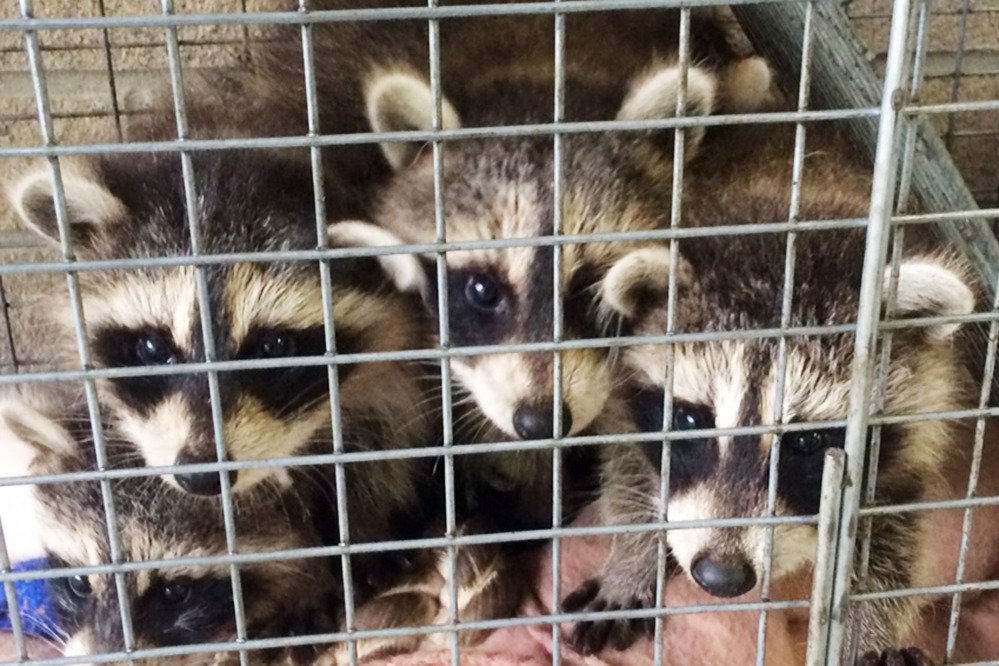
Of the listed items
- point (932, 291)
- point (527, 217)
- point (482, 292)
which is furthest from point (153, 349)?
point (932, 291)

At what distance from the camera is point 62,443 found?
2059 mm

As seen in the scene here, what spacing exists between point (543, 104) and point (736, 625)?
1.07m

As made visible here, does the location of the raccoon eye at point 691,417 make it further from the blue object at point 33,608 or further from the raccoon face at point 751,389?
the blue object at point 33,608

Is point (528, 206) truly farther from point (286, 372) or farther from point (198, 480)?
point (198, 480)

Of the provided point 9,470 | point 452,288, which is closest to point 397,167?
point 452,288

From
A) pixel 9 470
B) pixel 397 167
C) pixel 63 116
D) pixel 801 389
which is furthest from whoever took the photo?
pixel 63 116

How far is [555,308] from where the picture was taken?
1474mm

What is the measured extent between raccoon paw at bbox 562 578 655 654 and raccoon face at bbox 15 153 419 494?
63 cm

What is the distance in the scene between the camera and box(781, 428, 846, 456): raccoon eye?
1775 mm

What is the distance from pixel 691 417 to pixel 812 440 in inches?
8.5

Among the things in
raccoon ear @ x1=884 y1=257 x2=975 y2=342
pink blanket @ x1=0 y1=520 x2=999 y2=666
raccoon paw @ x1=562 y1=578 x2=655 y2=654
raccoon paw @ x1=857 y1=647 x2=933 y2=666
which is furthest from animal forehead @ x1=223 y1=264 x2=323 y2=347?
raccoon paw @ x1=857 y1=647 x2=933 y2=666

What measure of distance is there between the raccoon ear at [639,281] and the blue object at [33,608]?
124 centimetres

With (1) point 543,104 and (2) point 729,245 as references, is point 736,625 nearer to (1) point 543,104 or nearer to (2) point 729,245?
(2) point 729,245

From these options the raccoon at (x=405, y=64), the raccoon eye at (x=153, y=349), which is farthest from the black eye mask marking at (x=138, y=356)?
the raccoon at (x=405, y=64)
